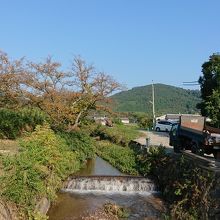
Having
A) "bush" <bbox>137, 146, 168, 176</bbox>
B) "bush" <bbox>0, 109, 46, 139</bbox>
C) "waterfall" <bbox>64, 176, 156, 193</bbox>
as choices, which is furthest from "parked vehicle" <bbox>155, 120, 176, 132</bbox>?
"waterfall" <bbox>64, 176, 156, 193</bbox>

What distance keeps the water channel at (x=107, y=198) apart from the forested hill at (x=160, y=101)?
124 meters

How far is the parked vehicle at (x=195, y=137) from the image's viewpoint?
22406mm

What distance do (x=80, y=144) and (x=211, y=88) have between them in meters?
17.2

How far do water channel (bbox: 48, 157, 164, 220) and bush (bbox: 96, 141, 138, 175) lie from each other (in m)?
3.35

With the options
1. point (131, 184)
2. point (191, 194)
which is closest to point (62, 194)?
point (131, 184)

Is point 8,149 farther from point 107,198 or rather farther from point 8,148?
point 107,198

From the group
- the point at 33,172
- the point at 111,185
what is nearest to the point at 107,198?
the point at 111,185

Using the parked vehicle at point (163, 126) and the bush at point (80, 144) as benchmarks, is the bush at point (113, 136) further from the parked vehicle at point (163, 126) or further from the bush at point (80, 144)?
the parked vehicle at point (163, 126)

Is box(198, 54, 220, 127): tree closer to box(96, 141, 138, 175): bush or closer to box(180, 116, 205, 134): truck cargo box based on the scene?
box(96, 141, 138, 175): bush

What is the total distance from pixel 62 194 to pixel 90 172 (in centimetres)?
603

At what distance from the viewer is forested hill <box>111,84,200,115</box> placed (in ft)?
513

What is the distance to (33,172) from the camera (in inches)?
621

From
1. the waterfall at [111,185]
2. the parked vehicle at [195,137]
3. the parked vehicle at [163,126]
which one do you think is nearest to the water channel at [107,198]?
the waterfall at [111,185]

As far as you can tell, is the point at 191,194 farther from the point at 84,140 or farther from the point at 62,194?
the point at 84,140
